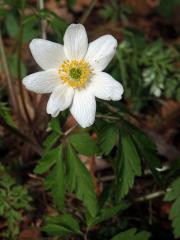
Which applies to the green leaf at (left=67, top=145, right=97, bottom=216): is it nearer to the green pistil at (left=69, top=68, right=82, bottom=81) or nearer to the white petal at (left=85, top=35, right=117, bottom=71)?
the green pistil at (left=69, top=68, right=82, bottom=81)

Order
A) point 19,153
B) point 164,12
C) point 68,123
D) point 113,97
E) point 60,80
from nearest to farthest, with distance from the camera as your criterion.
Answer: point 113,97
point 60,80
point 19,153
point 68,123
point 164,12

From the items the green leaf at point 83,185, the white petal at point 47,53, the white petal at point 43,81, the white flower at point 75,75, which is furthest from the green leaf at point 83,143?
the white petal at point 47,53

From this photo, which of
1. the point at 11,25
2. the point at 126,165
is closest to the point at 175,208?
the point at 126,165

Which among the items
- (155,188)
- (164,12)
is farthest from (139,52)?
(155,188)

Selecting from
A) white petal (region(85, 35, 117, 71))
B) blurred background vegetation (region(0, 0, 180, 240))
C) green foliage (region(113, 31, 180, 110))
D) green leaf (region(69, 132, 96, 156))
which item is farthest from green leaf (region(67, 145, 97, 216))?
green foliage (region(113, 31, 180, 110))

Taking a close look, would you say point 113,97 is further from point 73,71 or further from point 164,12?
point 164,12

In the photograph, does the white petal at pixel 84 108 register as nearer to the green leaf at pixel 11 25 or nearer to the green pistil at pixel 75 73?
the green pistil at pixel 75 73
